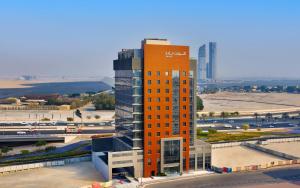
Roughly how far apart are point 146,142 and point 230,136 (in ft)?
165

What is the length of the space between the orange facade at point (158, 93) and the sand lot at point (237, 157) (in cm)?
1614

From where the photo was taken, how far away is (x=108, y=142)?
95.6m

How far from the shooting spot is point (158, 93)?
254ft

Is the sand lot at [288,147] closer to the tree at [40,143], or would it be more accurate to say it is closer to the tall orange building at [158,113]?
the tall orange building at [158,113]

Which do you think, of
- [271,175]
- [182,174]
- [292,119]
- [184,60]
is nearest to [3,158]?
[182,174]

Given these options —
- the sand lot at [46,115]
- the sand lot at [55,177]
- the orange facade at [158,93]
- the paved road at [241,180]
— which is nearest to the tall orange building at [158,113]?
the orange facade at [158,93]

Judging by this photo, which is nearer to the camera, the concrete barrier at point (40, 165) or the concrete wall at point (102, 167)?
the concrete wall at point (102, 167)

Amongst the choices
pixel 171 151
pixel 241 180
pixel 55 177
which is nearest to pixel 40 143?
pixel 55 177

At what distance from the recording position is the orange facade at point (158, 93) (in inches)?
3014

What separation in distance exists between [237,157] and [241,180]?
1866 cm

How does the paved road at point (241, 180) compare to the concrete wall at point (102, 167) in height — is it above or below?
below

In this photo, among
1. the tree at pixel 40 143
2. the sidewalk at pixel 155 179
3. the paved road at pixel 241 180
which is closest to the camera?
the sidewalk at pixel 155 179

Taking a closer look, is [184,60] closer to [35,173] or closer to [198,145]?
[198,145]

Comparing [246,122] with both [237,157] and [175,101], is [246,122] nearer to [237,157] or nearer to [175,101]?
[237,157]
